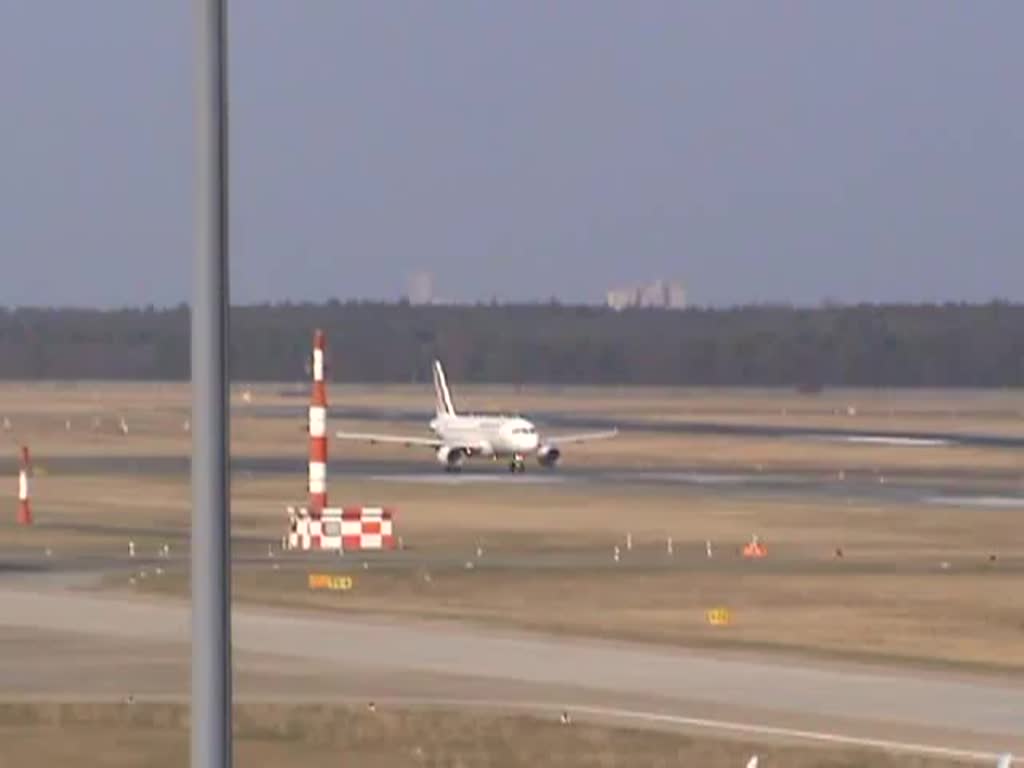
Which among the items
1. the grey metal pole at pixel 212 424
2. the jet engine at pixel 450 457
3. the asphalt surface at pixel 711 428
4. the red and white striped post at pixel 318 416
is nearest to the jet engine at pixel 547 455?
the jet engine at pixel 450 457

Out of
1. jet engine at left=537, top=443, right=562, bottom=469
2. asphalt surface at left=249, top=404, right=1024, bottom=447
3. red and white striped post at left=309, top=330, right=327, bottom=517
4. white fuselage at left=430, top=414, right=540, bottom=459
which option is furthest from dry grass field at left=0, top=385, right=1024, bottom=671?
asphalt surface at left=249, top=404, right=1024, bottom=447

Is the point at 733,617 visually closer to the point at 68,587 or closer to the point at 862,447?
the point at 68,587

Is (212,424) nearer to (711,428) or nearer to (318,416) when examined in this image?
(318,416)

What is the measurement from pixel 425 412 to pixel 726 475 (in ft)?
302

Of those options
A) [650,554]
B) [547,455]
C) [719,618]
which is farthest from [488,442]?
[719,618]

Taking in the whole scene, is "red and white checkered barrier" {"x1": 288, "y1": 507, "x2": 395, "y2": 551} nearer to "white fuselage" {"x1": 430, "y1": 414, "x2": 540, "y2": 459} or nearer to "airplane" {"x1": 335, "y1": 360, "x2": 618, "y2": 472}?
"airplane" {"x1": 335, "y1": 360, "x2": 618, "y2": 472}

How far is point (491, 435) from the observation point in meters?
111

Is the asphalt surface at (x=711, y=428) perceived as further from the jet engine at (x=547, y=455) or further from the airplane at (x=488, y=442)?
the airplane at (x=488, y=442)

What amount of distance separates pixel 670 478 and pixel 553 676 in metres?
65.1

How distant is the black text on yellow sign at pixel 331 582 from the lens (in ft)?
175

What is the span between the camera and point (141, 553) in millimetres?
62812

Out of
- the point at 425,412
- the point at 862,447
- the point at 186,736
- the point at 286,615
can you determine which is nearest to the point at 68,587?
the point at 286,615

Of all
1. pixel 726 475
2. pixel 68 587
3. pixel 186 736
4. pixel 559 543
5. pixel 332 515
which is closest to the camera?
pixel 186 736

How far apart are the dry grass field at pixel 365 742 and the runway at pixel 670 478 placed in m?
51.9
